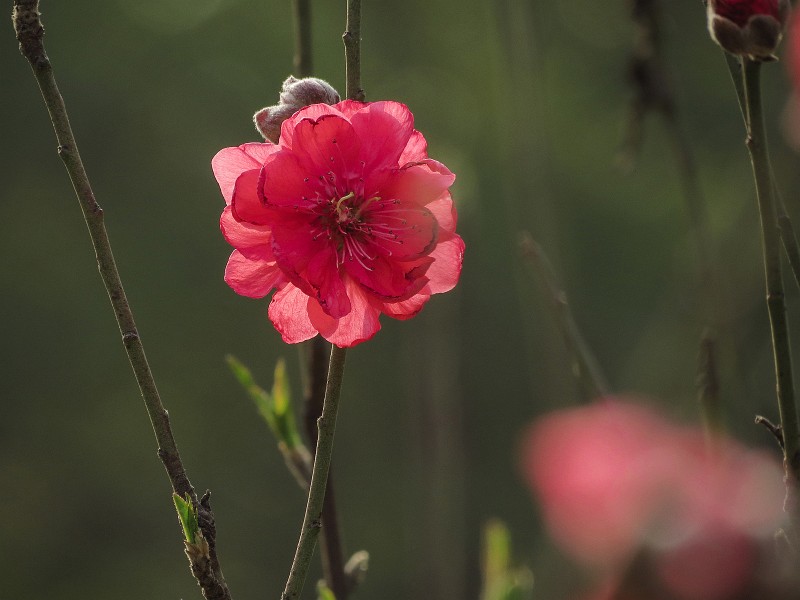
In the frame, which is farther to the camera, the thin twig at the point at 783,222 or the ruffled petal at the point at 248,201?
the ruffled petal at the point at 248,201

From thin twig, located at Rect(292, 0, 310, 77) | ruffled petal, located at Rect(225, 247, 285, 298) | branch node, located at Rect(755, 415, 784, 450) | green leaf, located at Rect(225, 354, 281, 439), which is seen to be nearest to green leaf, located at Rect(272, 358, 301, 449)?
green leaf, located at Rect(225, 354, 281, 439)

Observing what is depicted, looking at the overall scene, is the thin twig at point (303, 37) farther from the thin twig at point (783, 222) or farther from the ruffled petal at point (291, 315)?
the thin twig at point (783, 222)

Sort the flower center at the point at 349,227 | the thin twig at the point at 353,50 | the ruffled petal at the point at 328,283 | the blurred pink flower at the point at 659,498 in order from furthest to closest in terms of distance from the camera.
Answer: the flower center at the point at 349,227
the ruffled petal at the point at 328,283
the thin twig at the point at 353,50
the blurred pink flower at the point at 659,498

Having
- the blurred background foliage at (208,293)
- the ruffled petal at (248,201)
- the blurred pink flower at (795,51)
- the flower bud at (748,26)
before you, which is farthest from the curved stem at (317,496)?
the blurred background foliage at (208,293)

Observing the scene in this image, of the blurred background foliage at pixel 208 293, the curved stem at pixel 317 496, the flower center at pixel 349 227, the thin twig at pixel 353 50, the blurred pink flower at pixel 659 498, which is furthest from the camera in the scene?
the blurred background foliage at pixel 208 293

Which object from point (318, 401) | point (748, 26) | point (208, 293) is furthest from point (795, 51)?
point (208, 293)

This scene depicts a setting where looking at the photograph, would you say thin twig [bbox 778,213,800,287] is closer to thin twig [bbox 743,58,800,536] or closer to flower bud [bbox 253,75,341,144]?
thin twig [bbox 743,58,800,536]

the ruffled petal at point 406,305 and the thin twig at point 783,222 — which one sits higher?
the thin twig at point 783,222
